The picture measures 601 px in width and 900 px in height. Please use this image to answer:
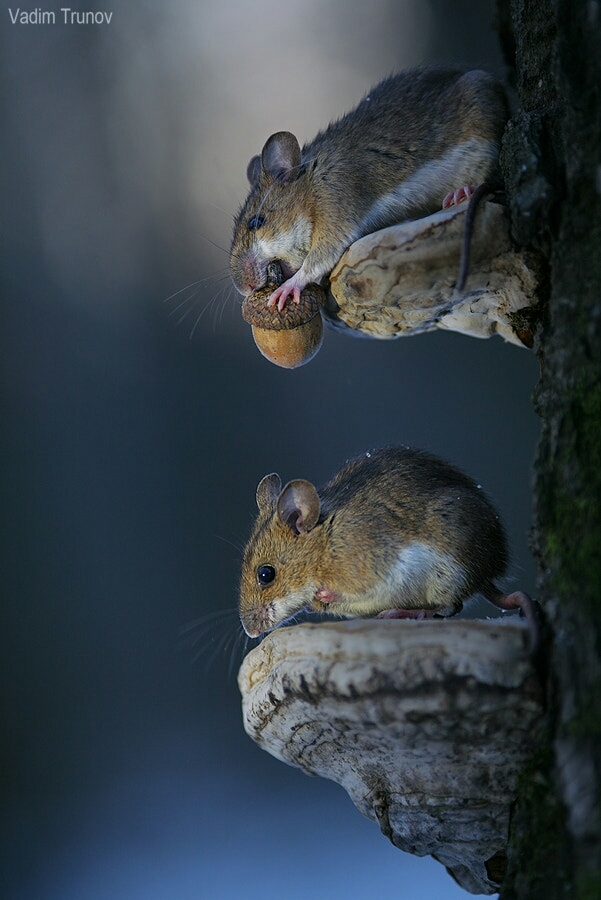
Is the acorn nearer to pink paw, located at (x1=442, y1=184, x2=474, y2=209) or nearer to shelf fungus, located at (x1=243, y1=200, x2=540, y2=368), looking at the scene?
shelf fungus, located at (x1=243, y1=200, x2=540, y2=368)

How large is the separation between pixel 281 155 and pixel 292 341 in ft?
1.32

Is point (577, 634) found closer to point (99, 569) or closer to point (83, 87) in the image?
point (99, 569)

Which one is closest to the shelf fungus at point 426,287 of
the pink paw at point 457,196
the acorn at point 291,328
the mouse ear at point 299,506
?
the acorn at point 291,328

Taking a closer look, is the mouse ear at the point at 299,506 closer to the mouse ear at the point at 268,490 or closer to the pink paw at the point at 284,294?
the mouse ear at the point at 268,490

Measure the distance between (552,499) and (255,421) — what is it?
6.12 feet

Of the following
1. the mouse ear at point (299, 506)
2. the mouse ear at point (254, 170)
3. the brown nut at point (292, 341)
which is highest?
the mouse ear at point (254, 170)

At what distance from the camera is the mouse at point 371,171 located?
54.0 inches

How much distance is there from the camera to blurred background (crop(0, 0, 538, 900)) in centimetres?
275

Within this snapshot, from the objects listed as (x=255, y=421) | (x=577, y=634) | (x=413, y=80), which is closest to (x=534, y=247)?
(x=577, y=634)

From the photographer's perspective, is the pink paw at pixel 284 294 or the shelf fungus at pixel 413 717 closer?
the shelf fungus at pixel 413 717

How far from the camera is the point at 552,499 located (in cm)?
103

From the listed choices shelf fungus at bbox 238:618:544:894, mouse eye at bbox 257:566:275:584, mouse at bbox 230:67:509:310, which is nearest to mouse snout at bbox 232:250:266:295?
mouse at bbox 230:67:509:310

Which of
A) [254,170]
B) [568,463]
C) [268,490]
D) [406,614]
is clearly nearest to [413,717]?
[568,463]

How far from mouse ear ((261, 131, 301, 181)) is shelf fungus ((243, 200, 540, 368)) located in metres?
0.31
